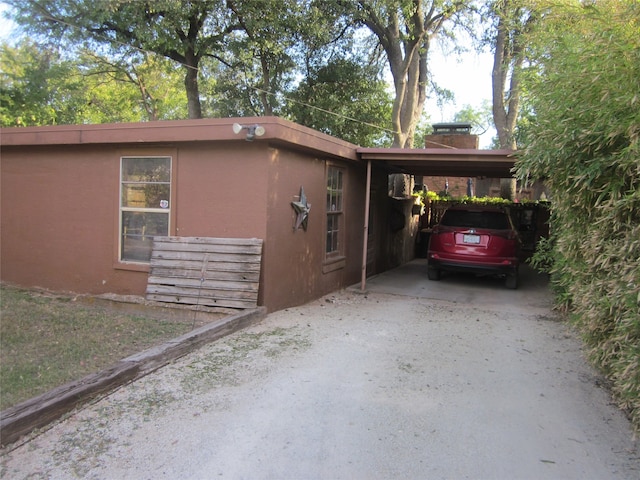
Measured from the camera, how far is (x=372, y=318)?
7.23 meters

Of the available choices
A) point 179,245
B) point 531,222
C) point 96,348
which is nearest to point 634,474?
Result: point 96,348

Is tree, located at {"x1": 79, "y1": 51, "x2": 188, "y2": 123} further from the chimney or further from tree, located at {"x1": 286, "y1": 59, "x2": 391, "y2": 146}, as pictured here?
the chimney

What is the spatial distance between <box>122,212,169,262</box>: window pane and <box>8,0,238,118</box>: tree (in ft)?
31.4

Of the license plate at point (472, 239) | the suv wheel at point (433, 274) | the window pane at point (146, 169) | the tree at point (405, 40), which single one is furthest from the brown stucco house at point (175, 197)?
the tree at point (405, 40)

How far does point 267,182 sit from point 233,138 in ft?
2.50

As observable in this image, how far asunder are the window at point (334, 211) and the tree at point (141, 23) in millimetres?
9277

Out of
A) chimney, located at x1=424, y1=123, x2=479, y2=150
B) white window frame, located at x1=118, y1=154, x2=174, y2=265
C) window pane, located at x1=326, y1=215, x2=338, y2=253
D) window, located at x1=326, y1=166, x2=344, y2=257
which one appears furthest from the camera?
chimney, located at x1=424, y1=123, x2=479, y2=150

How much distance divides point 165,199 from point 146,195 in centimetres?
39

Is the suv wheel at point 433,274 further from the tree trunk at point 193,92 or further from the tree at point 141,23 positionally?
the tree trunk at point 193,92

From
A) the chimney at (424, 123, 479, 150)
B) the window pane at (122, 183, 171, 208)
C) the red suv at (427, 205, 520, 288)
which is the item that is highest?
the chimney at (424, 123, 479, 150)

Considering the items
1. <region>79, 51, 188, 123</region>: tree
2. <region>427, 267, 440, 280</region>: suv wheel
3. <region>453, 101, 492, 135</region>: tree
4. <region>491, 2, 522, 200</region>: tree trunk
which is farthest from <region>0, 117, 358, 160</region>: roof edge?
<region>453, 101, 492, 135</region>: tree

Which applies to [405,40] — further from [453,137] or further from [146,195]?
[146,195]

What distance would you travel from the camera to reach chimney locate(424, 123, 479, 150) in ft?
66.9

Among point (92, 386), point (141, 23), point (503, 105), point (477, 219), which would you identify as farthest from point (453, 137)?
point (92, 386)
